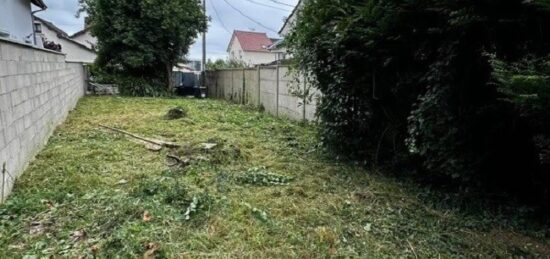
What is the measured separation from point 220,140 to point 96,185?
219 cm

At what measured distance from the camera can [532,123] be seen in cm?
264

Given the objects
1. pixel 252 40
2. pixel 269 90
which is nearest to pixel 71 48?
pixel 252 40

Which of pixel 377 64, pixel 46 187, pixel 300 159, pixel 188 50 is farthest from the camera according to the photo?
pixel 188 50

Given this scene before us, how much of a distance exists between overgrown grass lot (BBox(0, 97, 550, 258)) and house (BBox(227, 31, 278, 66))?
29366 mm

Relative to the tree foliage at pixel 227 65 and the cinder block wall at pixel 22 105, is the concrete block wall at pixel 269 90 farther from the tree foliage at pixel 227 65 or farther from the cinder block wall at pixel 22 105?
the tree foliage at pixel 227 65

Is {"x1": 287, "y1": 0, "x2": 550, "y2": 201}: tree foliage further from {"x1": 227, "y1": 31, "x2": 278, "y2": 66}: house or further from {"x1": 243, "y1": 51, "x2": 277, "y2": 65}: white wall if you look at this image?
{"x1": 243, "y1": 51, "x2": 277, "y2": 65}: white wall

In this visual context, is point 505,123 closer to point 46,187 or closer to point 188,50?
point 46,187

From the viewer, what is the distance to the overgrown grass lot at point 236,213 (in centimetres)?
235

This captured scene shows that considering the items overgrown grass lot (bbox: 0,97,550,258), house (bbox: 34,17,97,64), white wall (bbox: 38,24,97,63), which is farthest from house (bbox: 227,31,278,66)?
overgrown grass lot (bbox: 0,97,550,258)

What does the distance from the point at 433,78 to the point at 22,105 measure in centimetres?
384

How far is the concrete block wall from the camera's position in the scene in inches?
281

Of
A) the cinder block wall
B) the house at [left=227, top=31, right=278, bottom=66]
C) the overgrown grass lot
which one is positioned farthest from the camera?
the house at [left=227, top=31, right=278, bottom=66]

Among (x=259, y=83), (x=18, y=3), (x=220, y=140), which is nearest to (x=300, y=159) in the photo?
(x=220, y=140)

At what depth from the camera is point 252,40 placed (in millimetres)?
35281
